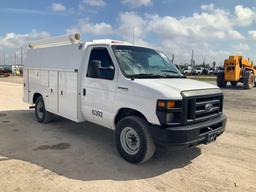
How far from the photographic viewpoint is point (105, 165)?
477 centimetres

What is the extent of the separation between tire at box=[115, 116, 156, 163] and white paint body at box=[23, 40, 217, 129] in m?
0.24

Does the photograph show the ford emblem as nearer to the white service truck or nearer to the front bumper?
the white service truck

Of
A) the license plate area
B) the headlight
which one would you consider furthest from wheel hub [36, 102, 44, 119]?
the license plate area

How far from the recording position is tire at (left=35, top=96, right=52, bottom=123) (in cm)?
787

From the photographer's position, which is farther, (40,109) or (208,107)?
(40,109)

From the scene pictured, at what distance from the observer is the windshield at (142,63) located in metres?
5.10

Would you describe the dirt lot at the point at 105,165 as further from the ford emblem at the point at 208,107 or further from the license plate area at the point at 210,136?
the ford emblem at the point at 208,107

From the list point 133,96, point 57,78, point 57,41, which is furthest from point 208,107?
point 57,41

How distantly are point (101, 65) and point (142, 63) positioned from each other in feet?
2.92

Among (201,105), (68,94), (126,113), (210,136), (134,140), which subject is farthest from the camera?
(68,94)

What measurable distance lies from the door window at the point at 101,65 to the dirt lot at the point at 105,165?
1645 mm

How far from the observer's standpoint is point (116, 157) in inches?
205

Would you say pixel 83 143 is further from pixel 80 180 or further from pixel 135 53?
pixel 135 53

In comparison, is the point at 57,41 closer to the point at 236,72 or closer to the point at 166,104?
the point at 166,104
